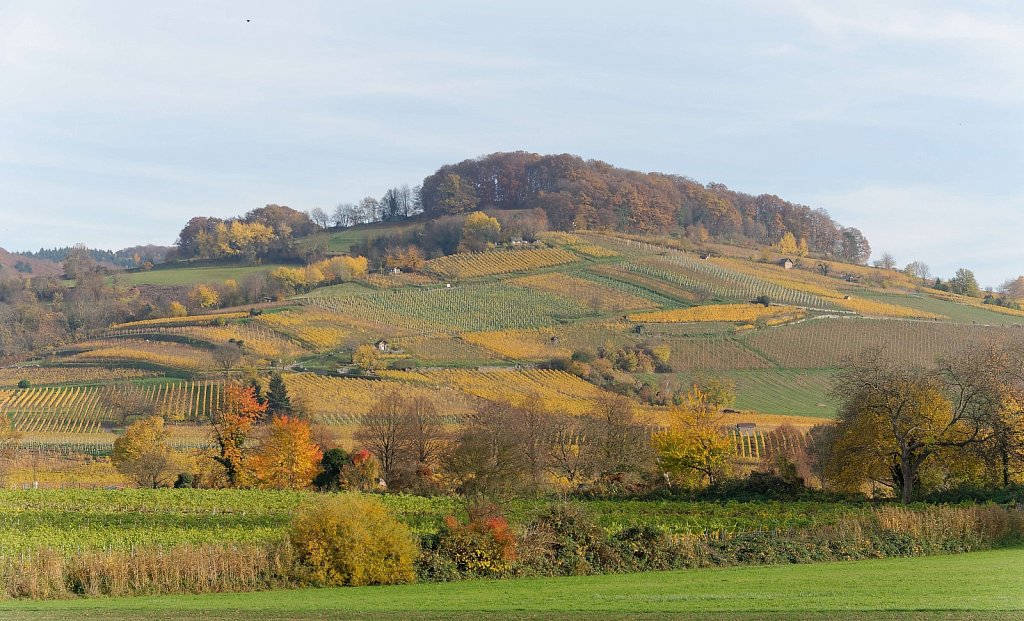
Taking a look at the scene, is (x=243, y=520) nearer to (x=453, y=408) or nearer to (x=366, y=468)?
(x=366, y=468)

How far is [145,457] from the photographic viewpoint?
51.7m

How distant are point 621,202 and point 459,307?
5476cm

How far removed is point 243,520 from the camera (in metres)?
35.2

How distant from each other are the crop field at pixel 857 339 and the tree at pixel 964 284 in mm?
32532

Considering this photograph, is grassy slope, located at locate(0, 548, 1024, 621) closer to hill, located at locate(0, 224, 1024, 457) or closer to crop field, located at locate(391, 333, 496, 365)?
hill, located at locate(0, 224, 1024, 457)

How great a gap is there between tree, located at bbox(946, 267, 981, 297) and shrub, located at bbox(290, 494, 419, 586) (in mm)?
123645

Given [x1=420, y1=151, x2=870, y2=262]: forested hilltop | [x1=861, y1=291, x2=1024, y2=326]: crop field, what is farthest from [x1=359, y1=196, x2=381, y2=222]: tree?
[x1=861, y1=291, x2=1024, y2=326]: crop field

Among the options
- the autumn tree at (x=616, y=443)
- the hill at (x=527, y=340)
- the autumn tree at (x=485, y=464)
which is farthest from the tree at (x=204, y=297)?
the autumn tree at (x=485, y=464)

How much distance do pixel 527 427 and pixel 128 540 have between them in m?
27.5

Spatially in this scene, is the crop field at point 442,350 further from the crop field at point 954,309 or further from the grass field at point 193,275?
the crop field at point 954,309

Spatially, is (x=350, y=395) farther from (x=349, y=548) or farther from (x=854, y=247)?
(x=854, y=247)

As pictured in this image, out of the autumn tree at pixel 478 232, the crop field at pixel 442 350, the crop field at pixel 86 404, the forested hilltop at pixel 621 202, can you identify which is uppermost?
the forested hilltop at pixel 621 202

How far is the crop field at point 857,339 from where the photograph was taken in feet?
297

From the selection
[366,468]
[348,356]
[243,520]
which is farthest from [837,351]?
[243,520]
